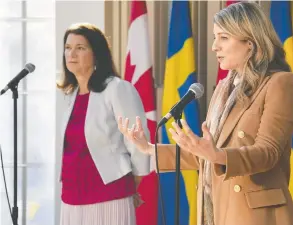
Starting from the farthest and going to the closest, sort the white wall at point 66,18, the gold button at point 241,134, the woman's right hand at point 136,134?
1. the white wall at point 66,18
2. the woman's right hand at point 136,134
3. the gold button at point 241,134

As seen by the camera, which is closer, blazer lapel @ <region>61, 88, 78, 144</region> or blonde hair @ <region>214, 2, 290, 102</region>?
blonde hair @ <region>214, 2, 290, 102</region>

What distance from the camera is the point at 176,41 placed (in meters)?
Result: 4.53

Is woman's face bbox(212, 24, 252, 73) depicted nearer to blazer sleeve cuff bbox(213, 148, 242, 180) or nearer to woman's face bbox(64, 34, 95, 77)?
blazer sleeve cuff bbox(213, 148, 242, 180)

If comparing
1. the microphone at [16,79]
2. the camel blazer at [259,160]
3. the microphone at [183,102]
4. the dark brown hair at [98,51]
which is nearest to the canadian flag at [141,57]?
the dark brown hair at [98,51]

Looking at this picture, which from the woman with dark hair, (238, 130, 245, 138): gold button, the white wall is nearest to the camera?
(238, 130, 245, 138): gold button

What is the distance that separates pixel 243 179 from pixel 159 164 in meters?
0.30

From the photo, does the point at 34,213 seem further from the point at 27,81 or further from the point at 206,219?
the point at 206,219

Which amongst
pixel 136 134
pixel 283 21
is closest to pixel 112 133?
pixel 136 134

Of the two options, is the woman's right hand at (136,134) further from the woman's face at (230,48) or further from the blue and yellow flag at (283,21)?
the blue and yellow flag at (283,21)

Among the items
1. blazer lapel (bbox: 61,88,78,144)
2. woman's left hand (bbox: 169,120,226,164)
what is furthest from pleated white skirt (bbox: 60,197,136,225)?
woman's left hand (bbox: 169,120,226,164)

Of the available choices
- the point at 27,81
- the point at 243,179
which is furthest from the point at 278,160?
the point at 27,81

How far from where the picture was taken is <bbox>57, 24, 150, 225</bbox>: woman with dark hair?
3207 mm

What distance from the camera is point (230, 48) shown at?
2174mm

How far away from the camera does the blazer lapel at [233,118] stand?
85.2 inches
